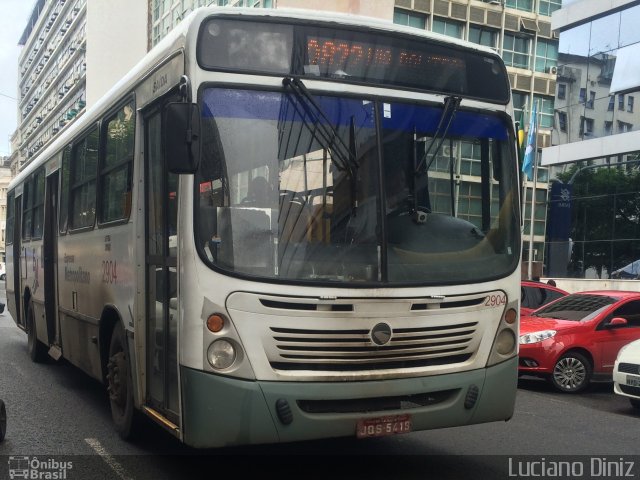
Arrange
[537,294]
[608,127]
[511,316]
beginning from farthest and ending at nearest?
[608,127] < [537,294] < [511,316]

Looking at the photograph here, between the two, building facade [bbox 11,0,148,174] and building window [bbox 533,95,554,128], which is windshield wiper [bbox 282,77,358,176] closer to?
building window [bbox 533,95,554,128]

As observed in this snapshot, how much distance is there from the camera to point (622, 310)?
1194 cm

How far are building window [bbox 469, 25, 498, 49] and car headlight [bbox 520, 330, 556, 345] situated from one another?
1418 inches


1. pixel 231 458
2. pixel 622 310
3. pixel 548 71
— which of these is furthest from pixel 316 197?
pixel 548 71

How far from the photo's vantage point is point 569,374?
11.4 m

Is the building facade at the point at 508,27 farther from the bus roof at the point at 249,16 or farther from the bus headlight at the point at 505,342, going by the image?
the bus headlight at the point at 505,342

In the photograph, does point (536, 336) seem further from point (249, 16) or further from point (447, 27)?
point (447, 27)

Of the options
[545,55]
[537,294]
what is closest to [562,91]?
[545,55]

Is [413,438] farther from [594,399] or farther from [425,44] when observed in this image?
[594,399]

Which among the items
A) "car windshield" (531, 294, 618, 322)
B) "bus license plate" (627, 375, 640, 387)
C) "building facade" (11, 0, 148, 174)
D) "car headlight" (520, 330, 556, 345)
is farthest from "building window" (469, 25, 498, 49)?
"bus license plate" (627, 375, 640, 387)

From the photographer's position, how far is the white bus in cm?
504

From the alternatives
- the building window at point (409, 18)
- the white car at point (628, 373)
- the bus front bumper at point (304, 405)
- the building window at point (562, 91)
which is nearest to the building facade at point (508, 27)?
the building window at point (409, 18)

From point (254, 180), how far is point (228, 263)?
0.56 meters

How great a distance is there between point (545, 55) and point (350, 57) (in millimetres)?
45460
